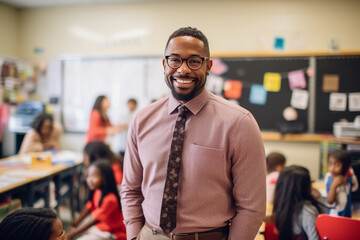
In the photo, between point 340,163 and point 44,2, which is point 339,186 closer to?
point 340,163

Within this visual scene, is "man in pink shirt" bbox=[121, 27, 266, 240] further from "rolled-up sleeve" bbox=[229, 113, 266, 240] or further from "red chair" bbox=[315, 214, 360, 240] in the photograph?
"red chair" bbox=[315, 214, 360, 240]

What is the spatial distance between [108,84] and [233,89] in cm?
195

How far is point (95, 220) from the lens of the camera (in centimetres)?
193

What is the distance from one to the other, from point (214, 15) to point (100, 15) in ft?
5.95

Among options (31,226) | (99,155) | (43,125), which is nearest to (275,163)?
(99,155)

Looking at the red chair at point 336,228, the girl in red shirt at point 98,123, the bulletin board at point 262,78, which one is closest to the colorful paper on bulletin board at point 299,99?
the bulletin board at point 262,78

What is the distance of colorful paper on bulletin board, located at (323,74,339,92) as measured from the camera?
3848mm

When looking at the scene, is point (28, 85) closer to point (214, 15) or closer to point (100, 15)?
point (100, 15)

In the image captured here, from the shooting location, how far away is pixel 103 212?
1911 mm

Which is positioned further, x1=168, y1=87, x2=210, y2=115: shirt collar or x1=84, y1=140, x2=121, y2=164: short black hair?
x1=84, y1=140, x2=121, y2=164: short black hair

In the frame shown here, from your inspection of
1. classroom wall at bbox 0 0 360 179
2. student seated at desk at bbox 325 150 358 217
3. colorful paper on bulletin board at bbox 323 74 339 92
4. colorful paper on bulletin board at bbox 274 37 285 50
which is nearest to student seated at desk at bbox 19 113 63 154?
classroom wall at bbox 0 0 360 179

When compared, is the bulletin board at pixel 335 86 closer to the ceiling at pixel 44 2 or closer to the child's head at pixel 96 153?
the child's head at pixel 96 153

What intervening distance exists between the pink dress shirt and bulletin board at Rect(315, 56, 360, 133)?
328 centimetres

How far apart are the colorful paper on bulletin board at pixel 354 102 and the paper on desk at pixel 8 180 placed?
153 inches
